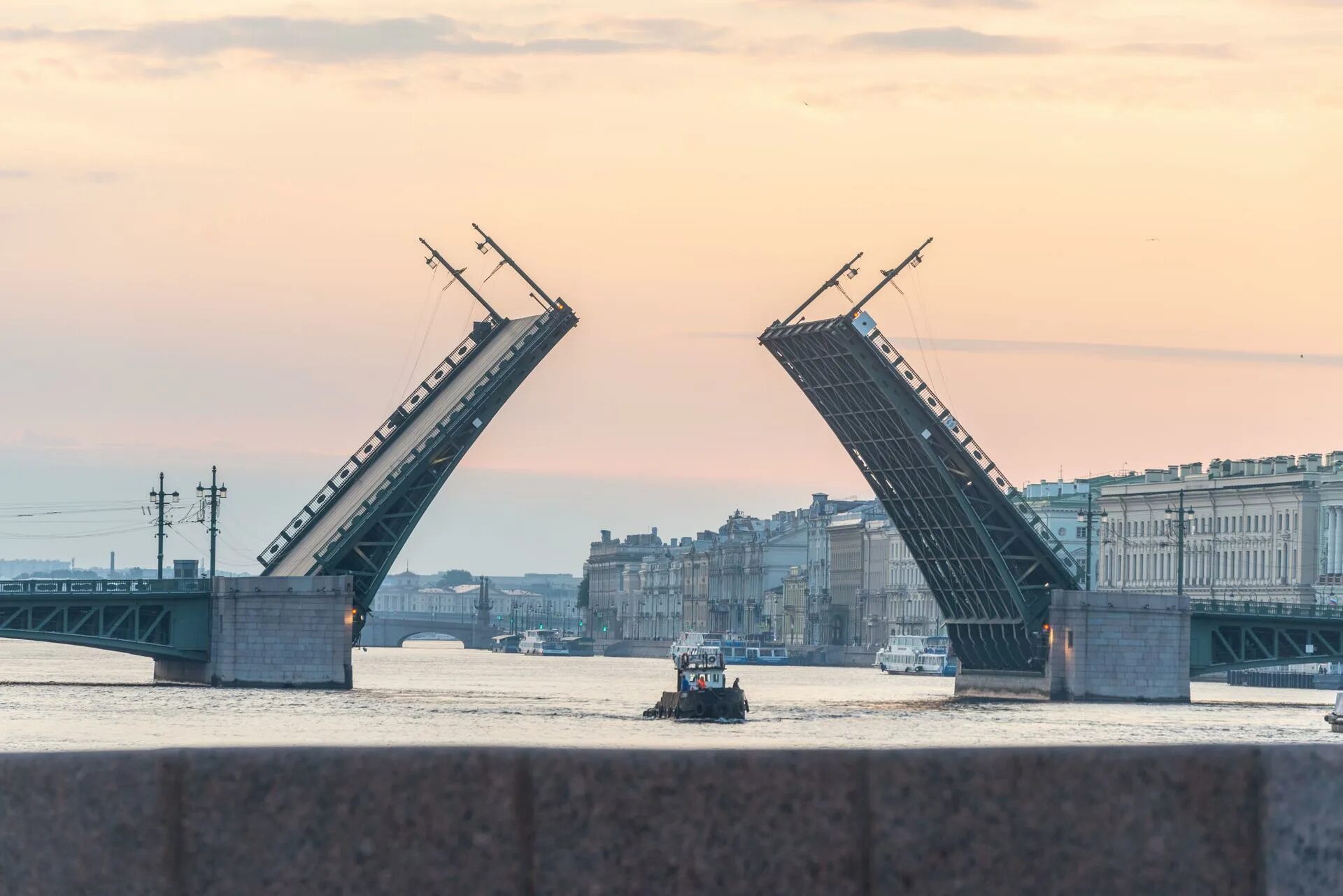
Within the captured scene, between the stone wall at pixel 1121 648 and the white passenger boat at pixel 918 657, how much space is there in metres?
42.4

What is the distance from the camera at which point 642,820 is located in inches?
135

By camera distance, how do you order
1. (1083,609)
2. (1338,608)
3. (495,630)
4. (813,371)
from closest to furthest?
(813,371), (1083,609), (1338,608), (495,630)

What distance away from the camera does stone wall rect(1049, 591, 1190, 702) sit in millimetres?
51594

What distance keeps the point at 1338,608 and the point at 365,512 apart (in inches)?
1008

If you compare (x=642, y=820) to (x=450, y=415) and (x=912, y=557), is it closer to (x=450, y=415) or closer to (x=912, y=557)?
(x=450, y=415)

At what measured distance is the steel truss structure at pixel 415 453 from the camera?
1706 inches

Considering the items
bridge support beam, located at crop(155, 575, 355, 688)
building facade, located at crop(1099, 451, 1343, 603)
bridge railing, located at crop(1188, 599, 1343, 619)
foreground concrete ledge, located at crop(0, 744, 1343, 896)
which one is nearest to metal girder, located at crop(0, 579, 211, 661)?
bridge support beam, located at crop(155, 575, 355, 688)

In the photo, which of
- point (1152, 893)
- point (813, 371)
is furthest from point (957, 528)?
point (1152, 893)

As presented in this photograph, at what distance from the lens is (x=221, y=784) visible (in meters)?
3.42

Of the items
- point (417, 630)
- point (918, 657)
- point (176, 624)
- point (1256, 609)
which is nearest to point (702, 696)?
point (176, 624)

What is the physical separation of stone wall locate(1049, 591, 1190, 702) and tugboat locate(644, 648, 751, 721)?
270 inches

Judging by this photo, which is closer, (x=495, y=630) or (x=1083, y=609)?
(x=1083, y=609)

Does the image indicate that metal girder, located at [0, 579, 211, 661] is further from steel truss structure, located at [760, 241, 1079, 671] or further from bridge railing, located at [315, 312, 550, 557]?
steel truss structure, located at [760, 241, 1079, 671]

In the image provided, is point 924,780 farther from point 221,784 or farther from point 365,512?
point 365,512
